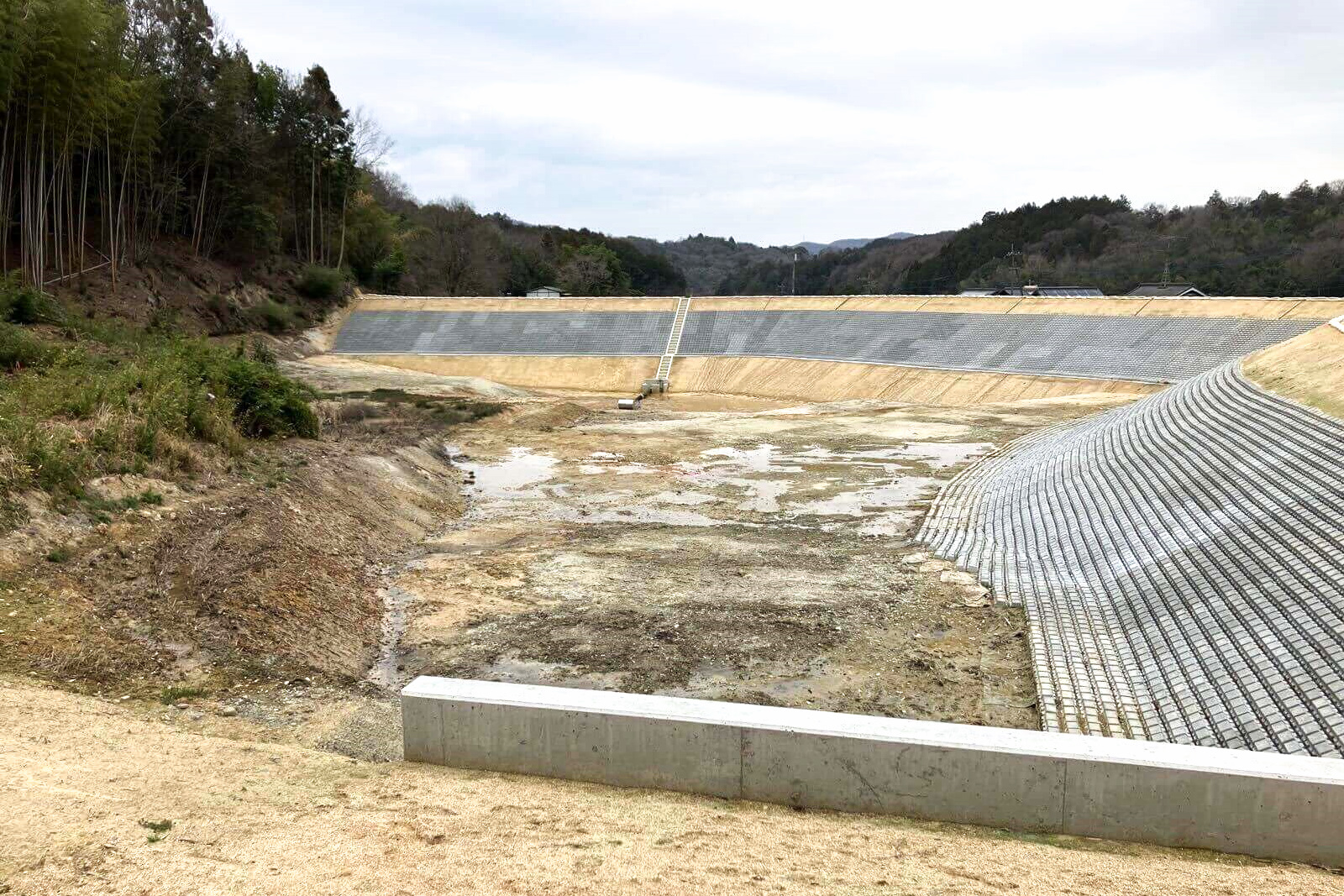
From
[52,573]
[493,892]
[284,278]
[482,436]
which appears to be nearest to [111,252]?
[284,278]

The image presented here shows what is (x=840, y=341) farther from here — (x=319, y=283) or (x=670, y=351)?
(x=319, y=283)

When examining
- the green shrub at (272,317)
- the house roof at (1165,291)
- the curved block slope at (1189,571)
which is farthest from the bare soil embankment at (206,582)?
the house roof at (1165,291)

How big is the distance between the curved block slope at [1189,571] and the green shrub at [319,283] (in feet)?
131

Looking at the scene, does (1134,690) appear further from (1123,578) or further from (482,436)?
(482,436)

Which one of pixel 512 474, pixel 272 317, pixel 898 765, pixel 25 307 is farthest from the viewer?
pixel 272 317

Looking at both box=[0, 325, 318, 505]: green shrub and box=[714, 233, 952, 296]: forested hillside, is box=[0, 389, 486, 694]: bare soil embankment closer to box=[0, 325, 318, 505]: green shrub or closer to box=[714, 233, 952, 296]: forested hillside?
box=[0, 325, 318, 505]: green shrub

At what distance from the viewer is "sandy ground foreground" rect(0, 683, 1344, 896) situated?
4.70 metres

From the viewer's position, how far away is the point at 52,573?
9.08 meters

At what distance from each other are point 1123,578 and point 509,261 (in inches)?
2528

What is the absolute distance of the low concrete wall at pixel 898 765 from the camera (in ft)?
17.5

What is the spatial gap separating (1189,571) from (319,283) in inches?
1811

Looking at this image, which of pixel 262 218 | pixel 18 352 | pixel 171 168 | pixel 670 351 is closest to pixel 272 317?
pixel 262 218

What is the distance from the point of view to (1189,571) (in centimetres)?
1016

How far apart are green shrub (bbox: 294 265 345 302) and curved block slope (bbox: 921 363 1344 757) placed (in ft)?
131
